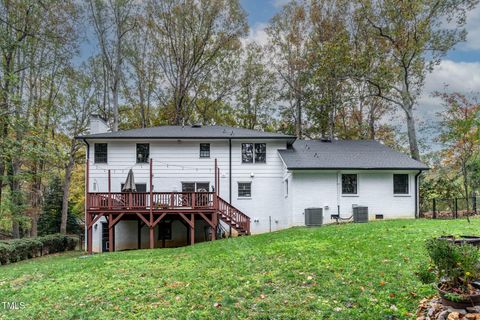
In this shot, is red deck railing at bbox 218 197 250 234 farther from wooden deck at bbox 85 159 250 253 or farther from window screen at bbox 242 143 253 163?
window screen at bbox 242 143 253 163

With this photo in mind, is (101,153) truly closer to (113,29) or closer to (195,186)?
(195,186)

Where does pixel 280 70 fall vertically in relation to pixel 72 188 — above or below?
above

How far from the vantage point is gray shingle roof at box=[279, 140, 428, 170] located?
17.6 meters

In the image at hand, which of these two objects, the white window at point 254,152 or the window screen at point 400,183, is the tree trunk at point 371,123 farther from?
the white window at point 254,152

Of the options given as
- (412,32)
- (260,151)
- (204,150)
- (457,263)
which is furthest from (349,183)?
Result: (457,263)

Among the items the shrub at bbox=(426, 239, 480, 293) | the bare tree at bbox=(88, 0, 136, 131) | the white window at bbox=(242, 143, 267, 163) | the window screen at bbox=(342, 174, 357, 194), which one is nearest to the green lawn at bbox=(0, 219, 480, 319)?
the shrub at bbox=(426, 239, 480, 293)

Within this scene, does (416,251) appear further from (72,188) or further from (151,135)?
(72,188)

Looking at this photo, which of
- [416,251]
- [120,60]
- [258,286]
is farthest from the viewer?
[120,60]

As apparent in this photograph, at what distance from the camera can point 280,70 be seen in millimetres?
29750

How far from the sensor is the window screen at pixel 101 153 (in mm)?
18969

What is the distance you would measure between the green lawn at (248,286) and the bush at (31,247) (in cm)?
618

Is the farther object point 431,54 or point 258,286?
point 431,54

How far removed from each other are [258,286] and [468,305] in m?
3.23

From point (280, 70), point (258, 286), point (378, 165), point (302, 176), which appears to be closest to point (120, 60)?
point (280, 70)
